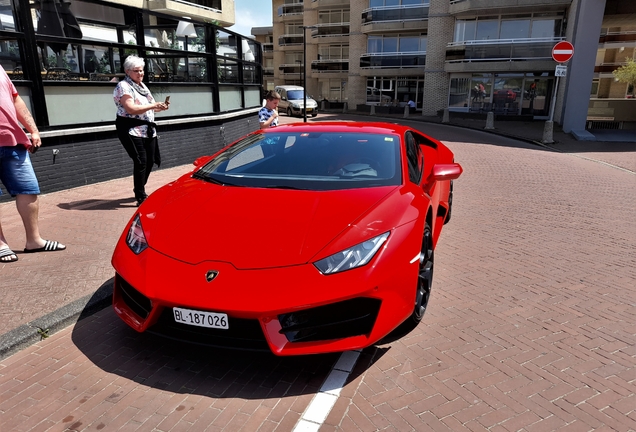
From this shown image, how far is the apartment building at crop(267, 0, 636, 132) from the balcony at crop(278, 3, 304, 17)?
6.10m

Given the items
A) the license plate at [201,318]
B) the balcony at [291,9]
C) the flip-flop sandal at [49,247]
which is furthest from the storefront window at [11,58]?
the balcony at [291,9]

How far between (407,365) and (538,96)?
28960mm

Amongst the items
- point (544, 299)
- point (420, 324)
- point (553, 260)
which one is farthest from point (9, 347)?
point (553, 260)

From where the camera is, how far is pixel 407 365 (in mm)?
3074

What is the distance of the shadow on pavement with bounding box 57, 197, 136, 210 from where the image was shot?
259 inches

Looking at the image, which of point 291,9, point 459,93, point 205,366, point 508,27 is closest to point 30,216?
point 205,366

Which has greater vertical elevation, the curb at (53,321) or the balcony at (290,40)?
the balcony at (290,40)

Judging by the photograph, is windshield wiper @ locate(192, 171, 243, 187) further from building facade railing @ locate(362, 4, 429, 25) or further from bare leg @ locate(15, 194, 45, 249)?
building facade railing @ locate(362, 4, 429, 25)

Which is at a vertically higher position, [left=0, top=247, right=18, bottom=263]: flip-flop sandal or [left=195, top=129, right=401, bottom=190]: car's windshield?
[left=195, top=129, right=401, bottom=190]: car's windshield

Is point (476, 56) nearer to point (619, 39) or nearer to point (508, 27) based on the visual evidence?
point (508, 27)

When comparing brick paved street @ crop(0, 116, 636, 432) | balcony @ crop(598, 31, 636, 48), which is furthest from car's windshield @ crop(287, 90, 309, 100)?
brick paved street @ crop(0, 116, 636, 432)

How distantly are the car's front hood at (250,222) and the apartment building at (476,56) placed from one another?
15.6 metres

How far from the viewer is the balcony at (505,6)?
26.3 metres

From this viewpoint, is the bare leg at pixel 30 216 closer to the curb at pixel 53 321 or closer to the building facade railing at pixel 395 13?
the curb at pixel 53 321
